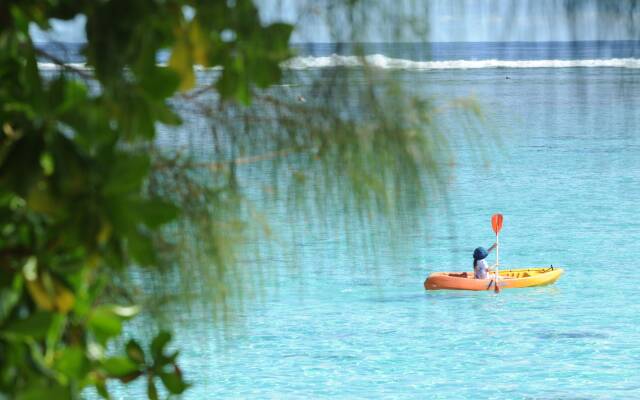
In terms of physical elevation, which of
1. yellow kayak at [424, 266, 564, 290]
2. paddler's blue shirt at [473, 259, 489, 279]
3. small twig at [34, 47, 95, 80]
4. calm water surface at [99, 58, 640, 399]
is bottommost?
calm water surface at [99, 58, 640, 399]

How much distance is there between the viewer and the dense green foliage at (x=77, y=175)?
2.32 feet

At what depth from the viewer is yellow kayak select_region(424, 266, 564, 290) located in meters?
11.1

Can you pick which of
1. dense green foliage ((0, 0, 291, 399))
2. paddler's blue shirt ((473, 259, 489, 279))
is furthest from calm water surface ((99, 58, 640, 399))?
dense green foliage ((0, 0, 291, 399))

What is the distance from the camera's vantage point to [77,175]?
70cm

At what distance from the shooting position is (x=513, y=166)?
20.4 m

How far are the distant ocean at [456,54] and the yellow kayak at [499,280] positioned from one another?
33.1 ft

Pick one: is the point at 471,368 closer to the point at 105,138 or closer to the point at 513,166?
the point at 105,138

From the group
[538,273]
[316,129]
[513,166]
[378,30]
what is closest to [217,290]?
[316,129]

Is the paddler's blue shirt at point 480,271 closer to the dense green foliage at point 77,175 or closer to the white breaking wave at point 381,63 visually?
the white breaking wave at point 381,63

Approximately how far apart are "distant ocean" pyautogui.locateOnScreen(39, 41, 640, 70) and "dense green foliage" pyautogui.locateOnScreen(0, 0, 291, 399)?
92 mm

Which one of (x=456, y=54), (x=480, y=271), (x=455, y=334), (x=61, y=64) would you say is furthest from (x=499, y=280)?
(x=61, y=64)

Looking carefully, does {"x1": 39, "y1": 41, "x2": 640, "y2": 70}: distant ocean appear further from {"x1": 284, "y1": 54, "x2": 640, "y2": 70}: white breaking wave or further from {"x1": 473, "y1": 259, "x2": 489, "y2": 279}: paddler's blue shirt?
{"x1": 473, "y1": 259, "x2": 489, "y2": 279}: paddler's blue shirt

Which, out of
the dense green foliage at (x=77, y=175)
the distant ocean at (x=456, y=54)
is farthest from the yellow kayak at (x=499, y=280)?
the dense green foliage at (x=77, y=175)

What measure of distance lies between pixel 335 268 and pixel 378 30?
36.4ft
